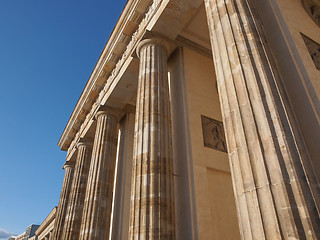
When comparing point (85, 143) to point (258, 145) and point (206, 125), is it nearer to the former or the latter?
point (206, 125)

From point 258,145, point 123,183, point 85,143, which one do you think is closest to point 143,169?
point 258,145

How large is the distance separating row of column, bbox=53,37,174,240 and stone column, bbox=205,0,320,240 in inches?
127

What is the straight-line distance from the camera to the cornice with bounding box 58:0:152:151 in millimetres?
11031

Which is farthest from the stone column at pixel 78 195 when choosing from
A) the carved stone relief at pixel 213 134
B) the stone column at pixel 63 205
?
Result: the carved stone relief at pixel 213 134

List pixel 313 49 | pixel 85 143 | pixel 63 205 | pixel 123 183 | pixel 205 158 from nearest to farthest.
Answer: pixel 313 49, pixel 205 158, pixel 123 183, pixel 63 205, pixel 85 143

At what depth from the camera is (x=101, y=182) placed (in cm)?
1176

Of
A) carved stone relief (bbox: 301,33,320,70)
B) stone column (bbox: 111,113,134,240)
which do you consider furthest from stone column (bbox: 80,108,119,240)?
carved stone relief (bbox: 301,33,320,70)

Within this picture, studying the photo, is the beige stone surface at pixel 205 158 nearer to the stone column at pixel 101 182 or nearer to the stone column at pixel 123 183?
the stone column at pixel 101 182

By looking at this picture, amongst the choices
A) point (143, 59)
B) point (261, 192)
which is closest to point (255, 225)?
point (261, 192)

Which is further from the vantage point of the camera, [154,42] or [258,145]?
[154,42]

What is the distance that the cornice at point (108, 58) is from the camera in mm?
11031

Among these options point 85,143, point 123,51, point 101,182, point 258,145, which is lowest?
point 258,145

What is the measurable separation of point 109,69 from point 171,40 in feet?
15.9

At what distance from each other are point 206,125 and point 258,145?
5306 millimetres
